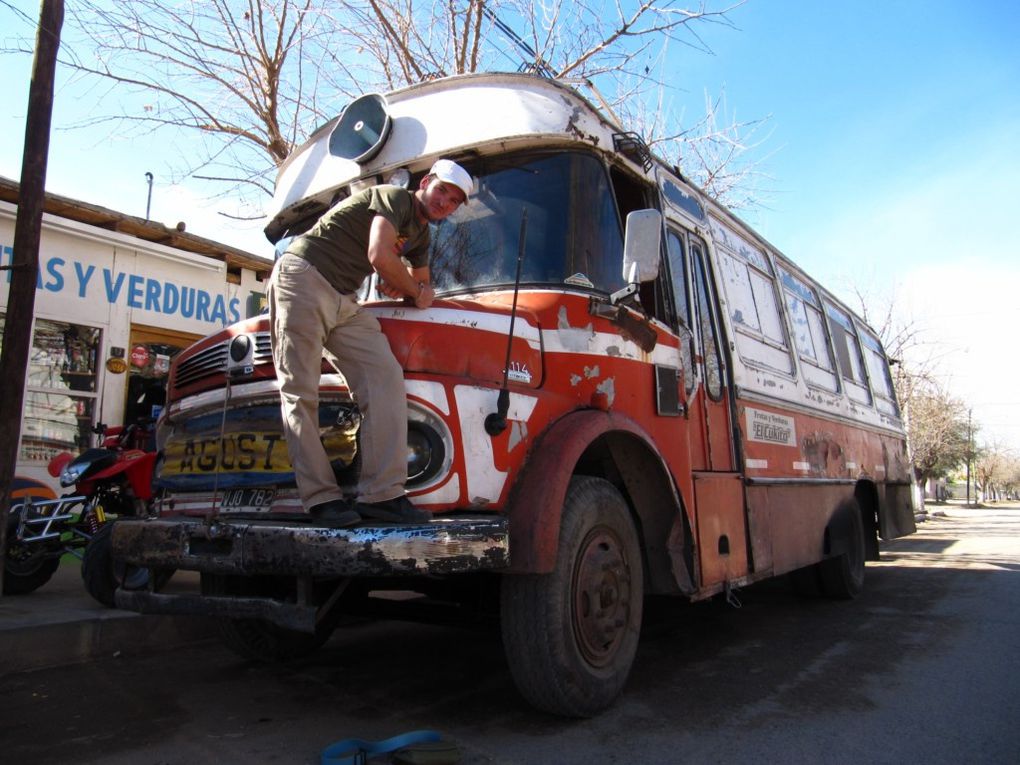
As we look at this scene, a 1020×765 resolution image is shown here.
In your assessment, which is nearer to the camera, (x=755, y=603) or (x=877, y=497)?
(x=755, y=603)

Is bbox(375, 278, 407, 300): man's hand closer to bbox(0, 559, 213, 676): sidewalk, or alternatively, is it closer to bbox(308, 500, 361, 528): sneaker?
bbox(308, 500, 361, 528): sneaker

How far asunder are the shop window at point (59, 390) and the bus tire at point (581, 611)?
26.4 feet

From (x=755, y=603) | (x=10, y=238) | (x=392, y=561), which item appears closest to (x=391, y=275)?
(x=392, y=561)

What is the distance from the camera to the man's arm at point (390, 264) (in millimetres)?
2936

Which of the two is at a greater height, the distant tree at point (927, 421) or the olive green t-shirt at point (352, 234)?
the distant tree at point (927, 421)

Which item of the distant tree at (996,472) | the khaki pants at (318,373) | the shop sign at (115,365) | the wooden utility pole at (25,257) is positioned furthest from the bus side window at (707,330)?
the distant tree at (996,472)

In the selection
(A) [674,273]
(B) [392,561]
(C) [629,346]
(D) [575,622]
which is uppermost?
(A) [674,273]

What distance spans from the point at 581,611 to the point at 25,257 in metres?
4.62

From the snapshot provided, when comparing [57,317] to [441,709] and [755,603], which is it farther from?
[755,603]

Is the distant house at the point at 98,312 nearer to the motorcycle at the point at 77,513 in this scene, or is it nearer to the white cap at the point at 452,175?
the motorcycle at the point at 77,513

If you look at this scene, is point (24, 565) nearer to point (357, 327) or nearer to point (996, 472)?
point (357, 327)

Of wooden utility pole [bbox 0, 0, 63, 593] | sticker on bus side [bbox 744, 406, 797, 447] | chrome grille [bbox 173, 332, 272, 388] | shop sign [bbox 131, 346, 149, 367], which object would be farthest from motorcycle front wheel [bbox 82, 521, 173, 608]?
shop sign [bbox 131, 346, 149, 367]

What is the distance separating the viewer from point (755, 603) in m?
7.13

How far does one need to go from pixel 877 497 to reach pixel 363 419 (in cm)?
678
